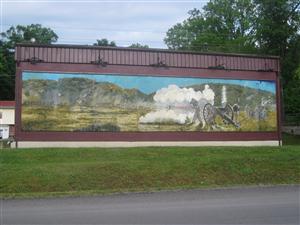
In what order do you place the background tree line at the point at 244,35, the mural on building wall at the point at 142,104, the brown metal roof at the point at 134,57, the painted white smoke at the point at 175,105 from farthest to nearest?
the background tree line at the point at 244,35, the painted white smoke at the point at 175,105, the brown metal roof at the point at 134,57, the mural on building wall at the point at 142,104

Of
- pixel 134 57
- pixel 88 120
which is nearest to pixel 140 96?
pixel 134 57

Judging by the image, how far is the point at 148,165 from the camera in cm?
1773

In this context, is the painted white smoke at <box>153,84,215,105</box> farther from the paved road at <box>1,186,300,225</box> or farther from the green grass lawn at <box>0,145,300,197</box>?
the paved road at <box>1,186,300,225</box>

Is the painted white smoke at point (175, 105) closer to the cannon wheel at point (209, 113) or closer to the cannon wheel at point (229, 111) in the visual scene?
the cannon wheel at point (209, 113)

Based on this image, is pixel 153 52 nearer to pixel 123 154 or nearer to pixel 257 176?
pixel 123 154

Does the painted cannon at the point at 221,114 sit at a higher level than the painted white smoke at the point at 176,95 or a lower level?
lower

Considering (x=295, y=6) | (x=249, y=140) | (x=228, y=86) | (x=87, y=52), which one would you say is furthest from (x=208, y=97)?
(x=295, y=6)

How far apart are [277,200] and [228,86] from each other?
15873 mm

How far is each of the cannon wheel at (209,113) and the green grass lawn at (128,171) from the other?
16.3ft

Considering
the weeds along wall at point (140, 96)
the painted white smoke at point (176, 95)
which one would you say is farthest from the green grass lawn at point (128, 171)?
the painted white smoke at point (176, 95)

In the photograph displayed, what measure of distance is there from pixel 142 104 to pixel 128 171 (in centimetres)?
920

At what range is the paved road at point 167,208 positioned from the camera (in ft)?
30.5

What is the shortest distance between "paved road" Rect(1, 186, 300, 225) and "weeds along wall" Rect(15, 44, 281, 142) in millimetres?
11694

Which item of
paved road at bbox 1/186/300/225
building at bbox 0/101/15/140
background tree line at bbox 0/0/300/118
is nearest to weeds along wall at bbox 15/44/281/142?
background tree line at bbox 0/0/300/118
